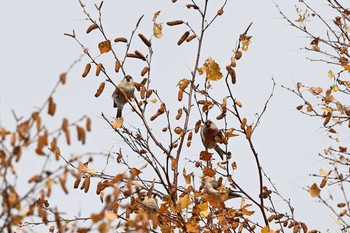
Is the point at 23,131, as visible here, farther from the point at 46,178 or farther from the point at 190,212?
the point at 190,212

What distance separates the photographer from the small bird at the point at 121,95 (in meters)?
5.75

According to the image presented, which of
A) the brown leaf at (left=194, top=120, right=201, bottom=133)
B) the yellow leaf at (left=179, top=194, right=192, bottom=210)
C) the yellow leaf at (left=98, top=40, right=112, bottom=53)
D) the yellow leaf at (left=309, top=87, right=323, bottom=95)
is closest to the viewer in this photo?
the yellow leaf at (left=179, top=194, right=192, bottom=210)

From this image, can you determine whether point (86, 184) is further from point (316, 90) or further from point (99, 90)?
point (316, 90)

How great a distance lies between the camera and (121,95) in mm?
5953

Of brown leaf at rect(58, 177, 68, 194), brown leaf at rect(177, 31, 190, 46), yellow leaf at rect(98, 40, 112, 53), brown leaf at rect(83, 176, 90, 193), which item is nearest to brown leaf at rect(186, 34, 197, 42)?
brown leaf at rect(177, 31, 190, 46)

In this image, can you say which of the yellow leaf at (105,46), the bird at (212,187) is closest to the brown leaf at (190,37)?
the yellow leaf at (105,46)

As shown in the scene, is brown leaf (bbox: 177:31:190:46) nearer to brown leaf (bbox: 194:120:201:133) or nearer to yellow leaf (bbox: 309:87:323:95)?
brown leaf (bbox: 194:120:201:133)

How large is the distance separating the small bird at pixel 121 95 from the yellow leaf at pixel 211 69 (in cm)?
135

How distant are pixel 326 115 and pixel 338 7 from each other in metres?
1.00

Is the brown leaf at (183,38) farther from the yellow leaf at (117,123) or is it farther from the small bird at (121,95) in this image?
the small bird at (121,95)

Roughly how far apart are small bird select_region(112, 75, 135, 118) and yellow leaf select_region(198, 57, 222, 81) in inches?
53.0

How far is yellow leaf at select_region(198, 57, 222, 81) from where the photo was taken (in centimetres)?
423

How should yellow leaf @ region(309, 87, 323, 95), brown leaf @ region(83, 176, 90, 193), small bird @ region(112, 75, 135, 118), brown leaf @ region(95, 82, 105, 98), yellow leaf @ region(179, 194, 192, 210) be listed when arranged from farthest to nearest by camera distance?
small bird @ region(112, 75, 135, 118)
yellow leaf @ region(309, 87, 323, 95)
brown leaf @ region(95, 82, 105, 98)
brown leaf @ region(83, 176, 90, 193)
yellow leaf @ region(179, 194, 192, 210)

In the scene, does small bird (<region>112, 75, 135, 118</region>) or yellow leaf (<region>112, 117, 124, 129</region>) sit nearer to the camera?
yellow leaf (<region>112, 117, 124, 129</region>)
